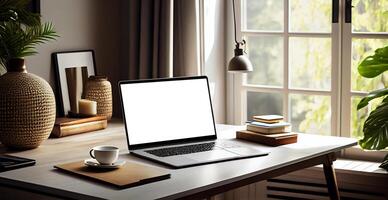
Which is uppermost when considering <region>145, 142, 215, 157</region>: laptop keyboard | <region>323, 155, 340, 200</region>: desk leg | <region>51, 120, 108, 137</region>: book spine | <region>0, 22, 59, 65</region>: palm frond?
<region>0, 22, 59, 65</region>: palm frond

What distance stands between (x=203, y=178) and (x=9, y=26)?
1219 millimetres

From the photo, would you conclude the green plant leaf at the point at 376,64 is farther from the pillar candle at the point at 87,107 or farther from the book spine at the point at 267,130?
the pillar candle at the point at 87,107

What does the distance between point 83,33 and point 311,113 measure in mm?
1235

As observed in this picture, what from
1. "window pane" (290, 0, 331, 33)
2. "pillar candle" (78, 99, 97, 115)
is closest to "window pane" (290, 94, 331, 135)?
"window pane" (290, 0, 331, 33)

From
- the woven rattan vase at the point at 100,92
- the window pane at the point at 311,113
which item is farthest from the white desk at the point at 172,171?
the window pane at the point at 311,113

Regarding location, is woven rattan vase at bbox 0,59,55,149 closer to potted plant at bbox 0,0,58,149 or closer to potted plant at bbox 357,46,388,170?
potted plant at bbox 0,0,58,149

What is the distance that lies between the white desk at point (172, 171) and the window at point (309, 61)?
483 mm

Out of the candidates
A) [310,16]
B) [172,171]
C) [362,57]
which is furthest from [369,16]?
[172,171]

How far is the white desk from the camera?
2559mm

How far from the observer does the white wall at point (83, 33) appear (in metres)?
Answer: 3.78

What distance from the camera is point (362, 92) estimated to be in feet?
12.5

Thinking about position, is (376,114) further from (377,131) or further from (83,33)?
(83,33)

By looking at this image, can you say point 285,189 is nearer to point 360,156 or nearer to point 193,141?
point 360,156

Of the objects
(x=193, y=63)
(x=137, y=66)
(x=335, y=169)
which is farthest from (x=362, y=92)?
(x=137, y=66)
